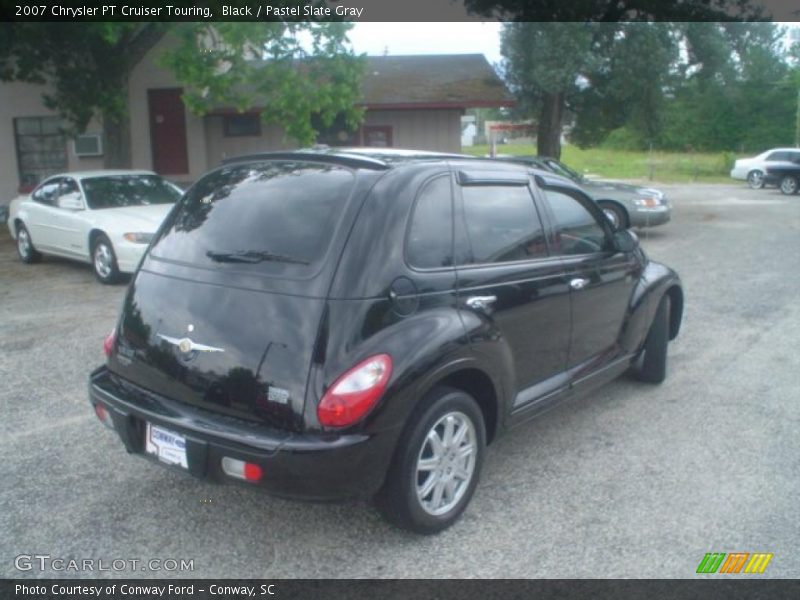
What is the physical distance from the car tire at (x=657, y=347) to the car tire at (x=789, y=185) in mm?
23967

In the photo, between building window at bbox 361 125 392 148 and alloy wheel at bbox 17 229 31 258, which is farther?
building window at bbox 361 125 392 148

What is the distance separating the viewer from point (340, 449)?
133 inches

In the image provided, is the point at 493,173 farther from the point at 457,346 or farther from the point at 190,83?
the point at 190,83

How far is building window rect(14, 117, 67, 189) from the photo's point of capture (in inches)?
795

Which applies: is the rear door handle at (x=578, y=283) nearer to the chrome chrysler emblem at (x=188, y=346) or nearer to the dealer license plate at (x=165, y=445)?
the chrome chrysler emblem at (x=188, y=346)

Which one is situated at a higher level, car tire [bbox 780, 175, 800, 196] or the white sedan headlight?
the white sedan headlight

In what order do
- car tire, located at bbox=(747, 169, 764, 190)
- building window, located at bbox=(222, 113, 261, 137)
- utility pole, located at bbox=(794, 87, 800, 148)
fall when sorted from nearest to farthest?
building window, located at bbox=(222, 113, 261, 137) → car tire, located at bbox=(747, 169, 764, 190) → utility pole, located at bbox=(794, 87, 800, 148)

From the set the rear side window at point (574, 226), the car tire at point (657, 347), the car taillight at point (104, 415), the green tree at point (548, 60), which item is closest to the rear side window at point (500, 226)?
the rear side window at point (574, 226)

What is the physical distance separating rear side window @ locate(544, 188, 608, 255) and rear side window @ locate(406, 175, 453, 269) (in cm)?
105

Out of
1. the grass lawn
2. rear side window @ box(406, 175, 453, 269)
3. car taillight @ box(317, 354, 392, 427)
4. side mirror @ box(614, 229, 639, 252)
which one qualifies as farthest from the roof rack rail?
the grass lawn

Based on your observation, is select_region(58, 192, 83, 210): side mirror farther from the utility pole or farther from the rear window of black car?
the utility pole

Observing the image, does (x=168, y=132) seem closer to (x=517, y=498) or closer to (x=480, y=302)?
(x=480, y=302)

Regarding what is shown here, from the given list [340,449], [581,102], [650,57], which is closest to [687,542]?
[340,449]

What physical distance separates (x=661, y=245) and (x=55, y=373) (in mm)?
11027
